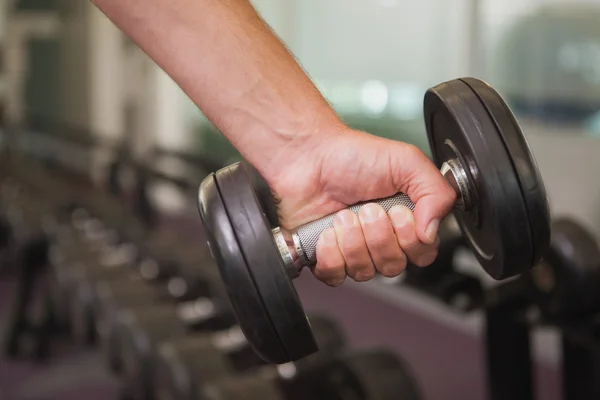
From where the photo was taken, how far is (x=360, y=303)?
2.96m

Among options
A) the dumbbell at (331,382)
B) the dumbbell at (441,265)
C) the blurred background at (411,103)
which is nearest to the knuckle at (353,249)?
the blurred background at (411,103)

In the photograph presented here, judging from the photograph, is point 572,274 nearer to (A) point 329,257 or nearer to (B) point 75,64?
(A) point 329,257

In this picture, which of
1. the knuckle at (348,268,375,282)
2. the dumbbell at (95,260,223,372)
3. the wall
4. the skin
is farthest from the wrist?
the wall

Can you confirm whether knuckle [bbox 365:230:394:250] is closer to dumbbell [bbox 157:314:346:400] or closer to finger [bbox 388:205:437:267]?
finger [bbox 388:205:437:267]

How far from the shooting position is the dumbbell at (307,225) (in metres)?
0.57

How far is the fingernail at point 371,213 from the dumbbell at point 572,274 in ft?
2.05

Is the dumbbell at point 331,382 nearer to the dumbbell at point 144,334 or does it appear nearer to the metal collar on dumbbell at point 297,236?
the dumbbell at point 144,334

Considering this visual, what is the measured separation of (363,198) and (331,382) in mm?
646

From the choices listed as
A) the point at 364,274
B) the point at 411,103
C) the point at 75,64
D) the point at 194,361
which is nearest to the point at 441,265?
the point at 194,361

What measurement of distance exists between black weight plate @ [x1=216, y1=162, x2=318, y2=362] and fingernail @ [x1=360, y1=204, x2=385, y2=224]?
89mm

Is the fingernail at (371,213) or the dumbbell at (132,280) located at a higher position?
the fingernail at (371,213)

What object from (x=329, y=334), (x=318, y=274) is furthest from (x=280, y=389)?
(x=318, y=274)

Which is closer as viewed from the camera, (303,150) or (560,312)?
(303,150)

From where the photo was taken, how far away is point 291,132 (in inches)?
25.4
